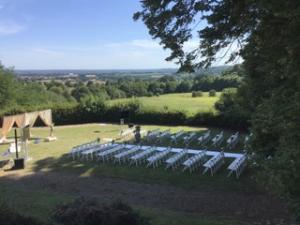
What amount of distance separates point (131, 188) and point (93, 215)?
830 centimetres

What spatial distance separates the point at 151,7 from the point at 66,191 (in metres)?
7.28

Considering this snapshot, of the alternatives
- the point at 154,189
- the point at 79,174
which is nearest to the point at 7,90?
the point at 79,174

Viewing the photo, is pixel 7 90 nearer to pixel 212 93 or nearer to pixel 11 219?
pixel 212 93

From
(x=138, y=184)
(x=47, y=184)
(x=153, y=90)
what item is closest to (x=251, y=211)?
(x=138, y=184)

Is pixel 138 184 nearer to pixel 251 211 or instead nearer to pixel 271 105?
pixel 251 211

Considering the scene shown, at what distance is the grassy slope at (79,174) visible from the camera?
1004 centimetres

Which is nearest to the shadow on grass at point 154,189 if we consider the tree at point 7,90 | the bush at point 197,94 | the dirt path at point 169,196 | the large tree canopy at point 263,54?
the dirt path at point 169,196

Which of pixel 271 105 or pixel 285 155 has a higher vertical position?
pixel 271 105

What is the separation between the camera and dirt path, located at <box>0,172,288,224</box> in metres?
11.3

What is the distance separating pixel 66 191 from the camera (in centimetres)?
1437

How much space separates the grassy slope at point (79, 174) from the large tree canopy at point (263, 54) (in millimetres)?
3225

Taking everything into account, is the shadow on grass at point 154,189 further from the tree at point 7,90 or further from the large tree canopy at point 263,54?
the tree at point 7,90

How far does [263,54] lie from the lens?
7.66 meters

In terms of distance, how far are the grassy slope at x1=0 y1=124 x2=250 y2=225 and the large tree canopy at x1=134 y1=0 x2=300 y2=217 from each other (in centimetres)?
323
